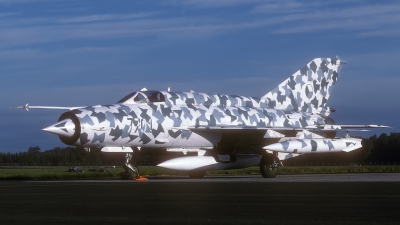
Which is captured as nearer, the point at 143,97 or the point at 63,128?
the point at 63,128

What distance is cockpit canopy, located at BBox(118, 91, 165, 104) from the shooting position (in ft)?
84.1

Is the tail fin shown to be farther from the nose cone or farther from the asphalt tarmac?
the asphalt tarmac

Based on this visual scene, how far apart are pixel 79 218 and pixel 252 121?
68.7ft

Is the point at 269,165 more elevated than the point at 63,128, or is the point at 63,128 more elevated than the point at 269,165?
the point at 63,128

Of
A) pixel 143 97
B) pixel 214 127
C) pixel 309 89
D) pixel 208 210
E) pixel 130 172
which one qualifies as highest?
pixel 309 89

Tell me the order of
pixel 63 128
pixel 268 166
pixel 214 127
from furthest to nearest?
pixel 268 166
pixel 214 127
pixel 63 128

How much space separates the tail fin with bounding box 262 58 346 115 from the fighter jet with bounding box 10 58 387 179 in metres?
0.05

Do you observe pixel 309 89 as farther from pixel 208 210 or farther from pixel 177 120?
pixel 208 210

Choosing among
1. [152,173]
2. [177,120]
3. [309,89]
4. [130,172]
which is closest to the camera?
[130,172]

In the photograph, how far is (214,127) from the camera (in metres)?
26.8

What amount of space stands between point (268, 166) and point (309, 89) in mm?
6600

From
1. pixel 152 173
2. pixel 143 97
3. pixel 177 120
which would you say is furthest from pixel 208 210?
pixel 152 173

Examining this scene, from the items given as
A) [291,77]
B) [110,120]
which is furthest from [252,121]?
[110,120]

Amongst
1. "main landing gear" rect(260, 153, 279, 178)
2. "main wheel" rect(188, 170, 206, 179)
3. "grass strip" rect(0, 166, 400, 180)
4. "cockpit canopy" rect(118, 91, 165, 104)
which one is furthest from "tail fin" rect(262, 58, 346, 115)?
"cockpit canopy" rect(118, 91, 165, 104)
